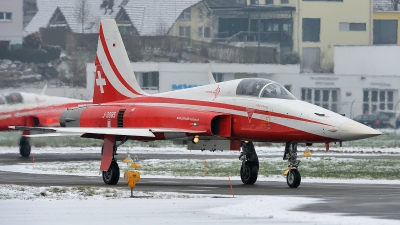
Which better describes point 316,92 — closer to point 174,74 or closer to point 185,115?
point 174,74

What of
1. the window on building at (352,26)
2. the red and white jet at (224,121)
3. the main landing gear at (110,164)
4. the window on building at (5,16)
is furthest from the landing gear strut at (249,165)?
the window on building at (352,26)

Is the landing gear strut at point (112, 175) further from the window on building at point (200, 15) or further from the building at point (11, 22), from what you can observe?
the window on building at point (200, 15)

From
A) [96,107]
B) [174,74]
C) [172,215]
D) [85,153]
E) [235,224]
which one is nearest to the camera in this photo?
[235,224]

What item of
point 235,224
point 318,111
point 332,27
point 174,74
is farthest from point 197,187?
point 332,27

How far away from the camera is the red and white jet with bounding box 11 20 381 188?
2106 cm

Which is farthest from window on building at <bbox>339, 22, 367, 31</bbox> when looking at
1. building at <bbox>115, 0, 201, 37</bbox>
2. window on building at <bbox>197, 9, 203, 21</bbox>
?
building at <bbox>115, 0, 201, 37</bbox>

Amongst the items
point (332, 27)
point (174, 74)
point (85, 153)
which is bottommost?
point (85, 153)

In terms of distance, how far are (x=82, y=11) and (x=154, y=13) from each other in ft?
20.8

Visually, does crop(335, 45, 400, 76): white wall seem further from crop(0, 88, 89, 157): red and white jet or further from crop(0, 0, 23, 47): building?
crop(0, 88, 89, 157): red and white jet

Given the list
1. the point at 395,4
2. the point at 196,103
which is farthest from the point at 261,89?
the point at 395,4

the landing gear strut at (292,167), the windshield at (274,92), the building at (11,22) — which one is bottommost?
the landing gear strut at (292,167)

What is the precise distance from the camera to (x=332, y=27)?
7806 cm

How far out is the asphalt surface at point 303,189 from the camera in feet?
52.9

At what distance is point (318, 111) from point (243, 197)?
3698mm
